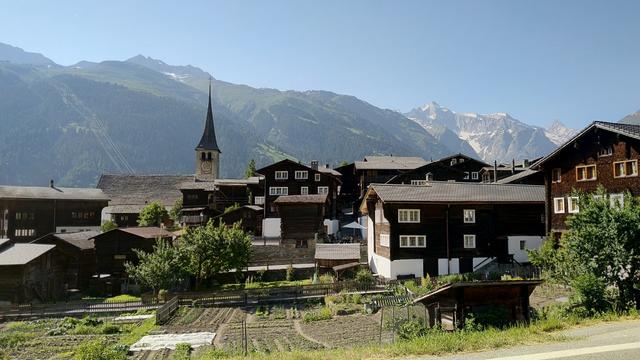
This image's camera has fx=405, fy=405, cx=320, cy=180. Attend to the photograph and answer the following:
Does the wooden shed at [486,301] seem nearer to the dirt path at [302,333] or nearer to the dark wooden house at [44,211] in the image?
the dirt path at [302,333]

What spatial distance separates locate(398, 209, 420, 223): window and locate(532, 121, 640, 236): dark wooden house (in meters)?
10.9

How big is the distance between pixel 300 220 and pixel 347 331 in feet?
90.3

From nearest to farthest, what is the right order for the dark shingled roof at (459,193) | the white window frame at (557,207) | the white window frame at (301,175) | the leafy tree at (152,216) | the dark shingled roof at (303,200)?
the white window frame at (557,207), the dark shingled roof at (459,193), the dark shingled roof at (303,200), the white window frame at (301,175), the leafy tree at (152,216)

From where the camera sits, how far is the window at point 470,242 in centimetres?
3753

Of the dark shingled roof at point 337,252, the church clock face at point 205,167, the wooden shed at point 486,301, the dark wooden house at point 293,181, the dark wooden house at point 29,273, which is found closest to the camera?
the wooden shed at point 486,301

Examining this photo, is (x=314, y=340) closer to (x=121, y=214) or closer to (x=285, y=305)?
(x=285, y=305)

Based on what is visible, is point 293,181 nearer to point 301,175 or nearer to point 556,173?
point 301,175

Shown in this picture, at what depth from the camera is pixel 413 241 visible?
36.6 m

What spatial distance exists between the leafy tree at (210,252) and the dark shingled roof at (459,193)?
Result: 1430 centimetres

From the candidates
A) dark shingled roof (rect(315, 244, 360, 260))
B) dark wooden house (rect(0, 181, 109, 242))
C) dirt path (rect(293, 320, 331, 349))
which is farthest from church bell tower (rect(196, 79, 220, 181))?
dirt path (rect(293, 320, 331, 349))

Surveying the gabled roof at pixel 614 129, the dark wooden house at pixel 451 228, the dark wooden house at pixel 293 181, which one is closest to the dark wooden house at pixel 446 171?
the dark wooden house at pixel 293 181

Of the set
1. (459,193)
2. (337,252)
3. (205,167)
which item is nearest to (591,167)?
(459,193)

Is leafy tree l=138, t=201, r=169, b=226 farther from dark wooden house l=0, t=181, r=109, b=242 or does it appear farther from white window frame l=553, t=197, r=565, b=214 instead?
white window frame l=553, t=197, r=565, b=214

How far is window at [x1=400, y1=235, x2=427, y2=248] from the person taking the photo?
36469mm
